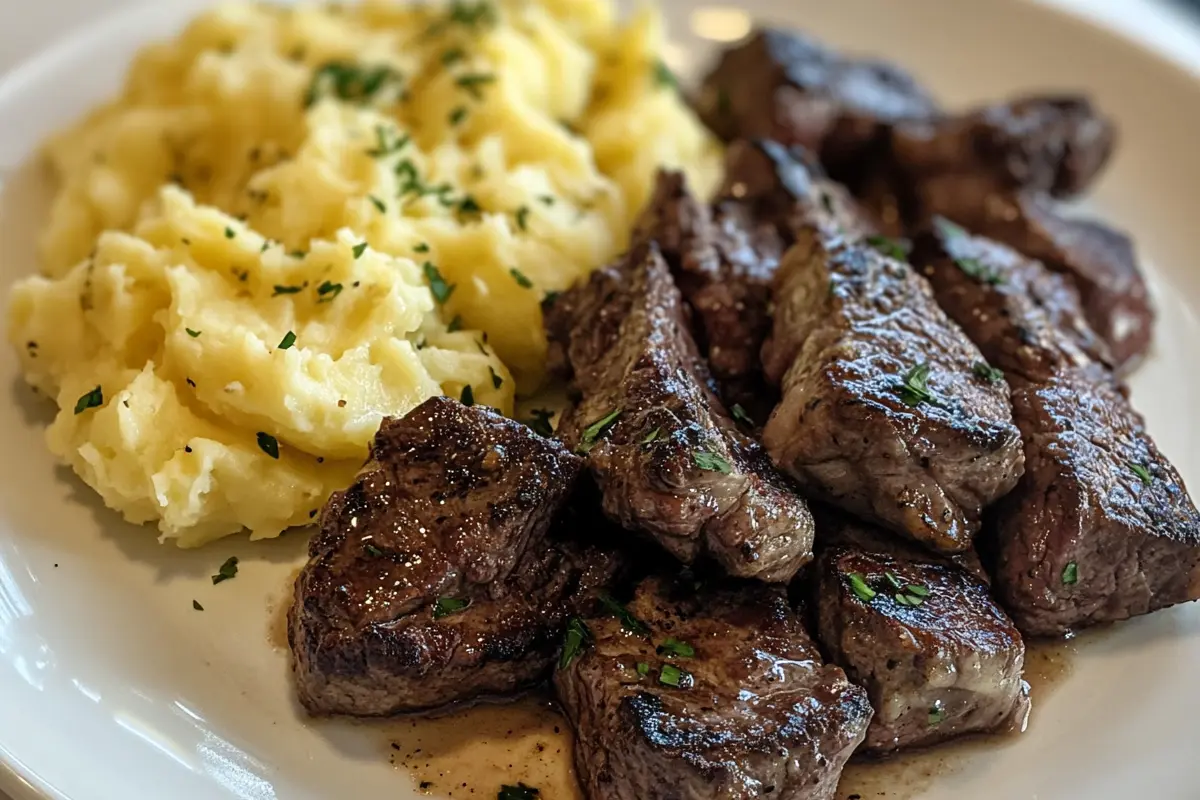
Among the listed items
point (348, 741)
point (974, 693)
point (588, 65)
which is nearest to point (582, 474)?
point (348, 741)

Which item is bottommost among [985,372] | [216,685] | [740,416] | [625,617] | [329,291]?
[216,685]

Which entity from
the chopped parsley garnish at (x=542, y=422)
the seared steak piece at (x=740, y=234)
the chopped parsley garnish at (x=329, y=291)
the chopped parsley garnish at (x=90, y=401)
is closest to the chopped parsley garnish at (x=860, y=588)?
the seared steak piece at (x=740, y=234)

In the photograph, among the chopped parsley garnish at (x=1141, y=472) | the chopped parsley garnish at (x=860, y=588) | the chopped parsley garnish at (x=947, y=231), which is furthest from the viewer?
the chopped parsley garnish at (x=947, y=231)

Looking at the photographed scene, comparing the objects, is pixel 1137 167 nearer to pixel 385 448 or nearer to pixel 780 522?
pixel 780 522

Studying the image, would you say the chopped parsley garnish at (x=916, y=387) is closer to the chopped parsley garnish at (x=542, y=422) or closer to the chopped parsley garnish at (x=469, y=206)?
the chopped parsley garnish at (x=542, y=422)

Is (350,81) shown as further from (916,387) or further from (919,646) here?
(919,646)

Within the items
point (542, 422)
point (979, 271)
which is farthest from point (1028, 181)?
point (542, 422)
